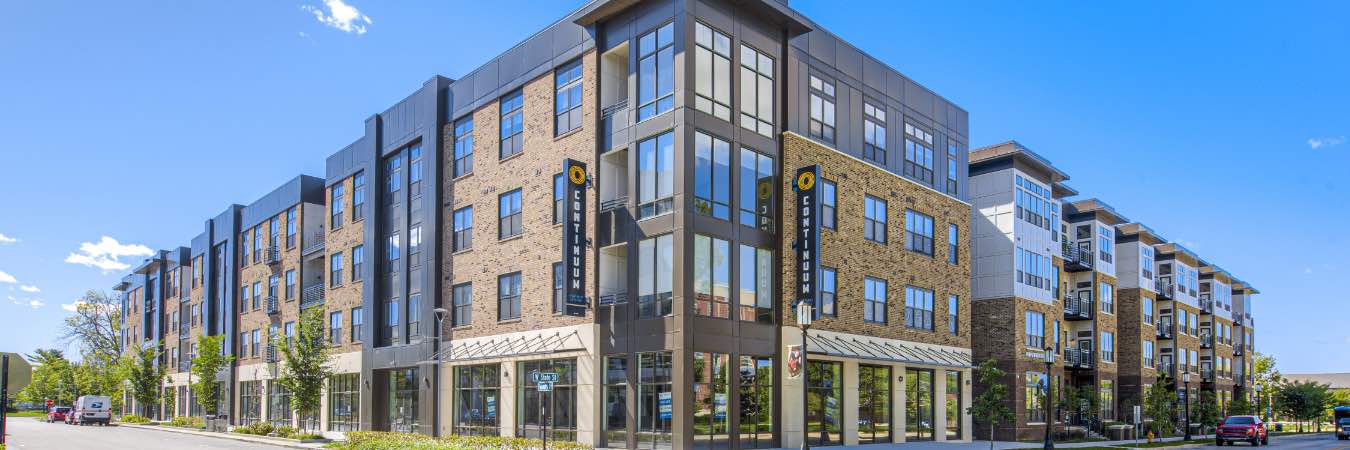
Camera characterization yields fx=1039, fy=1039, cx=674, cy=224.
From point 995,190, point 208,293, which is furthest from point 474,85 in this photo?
point 208,293

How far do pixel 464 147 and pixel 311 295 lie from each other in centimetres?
1742

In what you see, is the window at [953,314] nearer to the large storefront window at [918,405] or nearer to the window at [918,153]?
the large storefront window at [918,405]

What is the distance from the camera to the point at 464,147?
4044cm

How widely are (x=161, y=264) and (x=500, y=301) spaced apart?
5613 cm

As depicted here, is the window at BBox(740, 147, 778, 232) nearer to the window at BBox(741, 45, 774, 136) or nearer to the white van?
the window at BBox(741, 45, 774, 136)

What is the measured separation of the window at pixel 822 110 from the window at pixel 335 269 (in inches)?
1014

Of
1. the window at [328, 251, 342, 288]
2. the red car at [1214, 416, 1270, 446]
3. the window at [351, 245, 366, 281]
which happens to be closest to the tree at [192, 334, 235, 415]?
the window at [328, 251, 342, 288]

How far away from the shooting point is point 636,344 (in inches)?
1208

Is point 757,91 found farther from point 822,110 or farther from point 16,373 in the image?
point 16,373

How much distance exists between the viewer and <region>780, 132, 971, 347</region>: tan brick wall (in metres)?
33.9

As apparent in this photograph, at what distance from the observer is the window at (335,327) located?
162 ft

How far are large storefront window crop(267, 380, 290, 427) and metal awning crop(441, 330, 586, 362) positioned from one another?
18.0 metres

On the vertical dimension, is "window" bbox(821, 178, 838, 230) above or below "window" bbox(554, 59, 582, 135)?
below

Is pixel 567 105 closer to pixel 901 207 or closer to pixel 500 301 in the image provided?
pixel 500 301
